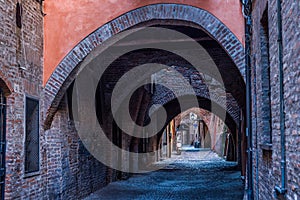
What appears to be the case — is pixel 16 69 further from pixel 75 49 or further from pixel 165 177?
pixel 165 177

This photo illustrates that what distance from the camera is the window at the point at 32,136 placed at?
25.8 ft

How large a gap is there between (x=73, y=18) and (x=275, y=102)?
5057 millimetres

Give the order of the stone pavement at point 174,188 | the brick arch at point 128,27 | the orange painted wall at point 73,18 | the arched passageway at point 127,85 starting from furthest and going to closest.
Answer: the stone pavement at point 174,188
the arched passageway at point 127,85
the orange painted wall at point 73,18
the brick arch at point 128,27

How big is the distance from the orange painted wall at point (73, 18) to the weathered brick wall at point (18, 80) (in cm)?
42

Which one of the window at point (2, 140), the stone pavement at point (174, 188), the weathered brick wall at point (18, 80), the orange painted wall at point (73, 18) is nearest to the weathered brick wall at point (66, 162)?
the weathered brick wall at point (18, 80)

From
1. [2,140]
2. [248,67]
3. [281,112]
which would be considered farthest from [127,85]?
[281,112]

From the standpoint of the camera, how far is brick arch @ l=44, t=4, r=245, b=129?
27.7ft

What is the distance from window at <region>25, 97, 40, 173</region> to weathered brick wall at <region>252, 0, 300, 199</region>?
387cm

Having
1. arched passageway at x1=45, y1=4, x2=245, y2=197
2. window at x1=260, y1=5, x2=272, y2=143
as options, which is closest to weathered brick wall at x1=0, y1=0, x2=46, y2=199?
arched passageway at x1=45, y1=4, x2=245, y2=197

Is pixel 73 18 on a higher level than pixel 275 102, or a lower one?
higher

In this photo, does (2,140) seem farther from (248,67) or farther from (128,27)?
(248,67)

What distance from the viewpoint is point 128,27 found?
29.1 ft

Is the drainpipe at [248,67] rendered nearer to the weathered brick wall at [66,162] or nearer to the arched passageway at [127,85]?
the arched passageway at [127,85]

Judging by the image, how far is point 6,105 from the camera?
7113mm
